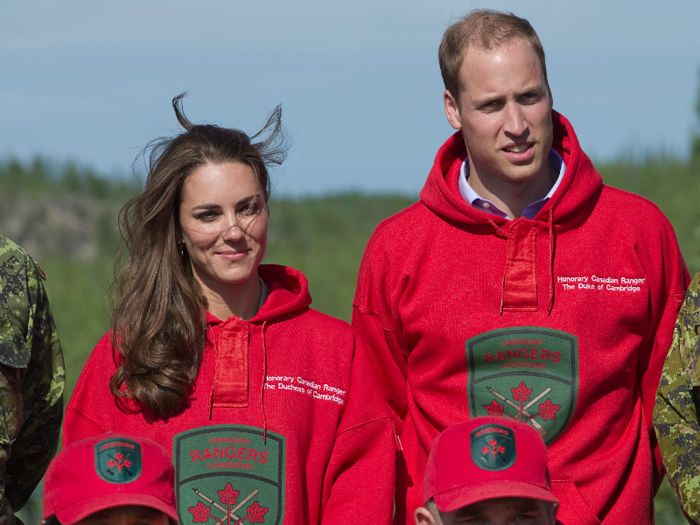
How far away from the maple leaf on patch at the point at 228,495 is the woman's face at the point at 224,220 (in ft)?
2.46

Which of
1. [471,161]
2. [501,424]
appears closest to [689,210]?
[471,161]

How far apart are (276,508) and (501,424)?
906mm

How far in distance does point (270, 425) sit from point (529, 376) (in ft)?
3.13

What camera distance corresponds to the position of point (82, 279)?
1938cm

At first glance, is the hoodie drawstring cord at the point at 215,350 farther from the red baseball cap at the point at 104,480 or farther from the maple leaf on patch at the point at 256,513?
the red baseball cap at the point at 104,480

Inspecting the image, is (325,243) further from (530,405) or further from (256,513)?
(256,513)

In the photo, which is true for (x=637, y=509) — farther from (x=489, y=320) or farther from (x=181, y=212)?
(x=181, y=212)

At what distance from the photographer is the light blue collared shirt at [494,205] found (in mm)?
3488

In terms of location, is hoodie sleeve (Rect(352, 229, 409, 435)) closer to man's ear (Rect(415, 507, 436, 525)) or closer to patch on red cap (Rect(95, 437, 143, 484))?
man's ear (Rect(415, 507, 436, 525))

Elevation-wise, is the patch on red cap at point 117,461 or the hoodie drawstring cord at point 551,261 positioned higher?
the hoodie drawstring cord at point 551,261

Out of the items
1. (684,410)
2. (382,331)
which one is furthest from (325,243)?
(684,410)

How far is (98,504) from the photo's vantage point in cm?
250

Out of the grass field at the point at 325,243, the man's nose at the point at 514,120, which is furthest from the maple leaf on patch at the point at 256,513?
the grass field at the point at 325,243

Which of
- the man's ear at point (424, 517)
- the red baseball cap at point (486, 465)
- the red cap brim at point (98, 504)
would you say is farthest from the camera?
the man's ear at point (424, 517)
